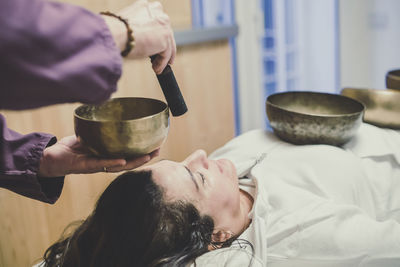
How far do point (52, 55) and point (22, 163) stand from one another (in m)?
0.56

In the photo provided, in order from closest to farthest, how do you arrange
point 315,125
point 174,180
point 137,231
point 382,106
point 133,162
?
point 133,162
point 137,231
point 174,180
point 315,125
point 382,106

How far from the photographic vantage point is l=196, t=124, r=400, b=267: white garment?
1.27 m

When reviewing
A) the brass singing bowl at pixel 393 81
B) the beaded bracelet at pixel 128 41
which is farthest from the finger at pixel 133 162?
the brass singing bowl at pixel 393 81

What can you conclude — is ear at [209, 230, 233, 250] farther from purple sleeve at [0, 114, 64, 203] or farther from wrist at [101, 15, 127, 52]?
wrist at [101, 15, 127, 52]

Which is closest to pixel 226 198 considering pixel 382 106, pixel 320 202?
pixel 320 202

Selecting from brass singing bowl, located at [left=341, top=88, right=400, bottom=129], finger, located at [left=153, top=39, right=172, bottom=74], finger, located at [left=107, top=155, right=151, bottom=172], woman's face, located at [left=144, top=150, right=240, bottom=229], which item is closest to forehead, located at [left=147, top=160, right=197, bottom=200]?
woman's face, located at [left=144, top=150, right=240, bottom=229]

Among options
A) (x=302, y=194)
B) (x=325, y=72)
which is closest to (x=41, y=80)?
(x=302, y=194)

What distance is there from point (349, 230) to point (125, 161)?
2.54 ft

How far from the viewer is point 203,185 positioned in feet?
4.67

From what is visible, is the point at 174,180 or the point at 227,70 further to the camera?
the point at 227,70

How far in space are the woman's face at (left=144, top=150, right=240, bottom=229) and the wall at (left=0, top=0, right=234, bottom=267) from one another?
610mm

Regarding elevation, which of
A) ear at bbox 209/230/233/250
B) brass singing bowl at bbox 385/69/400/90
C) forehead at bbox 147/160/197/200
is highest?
brass singing bowl at bbox 385/69/400/90

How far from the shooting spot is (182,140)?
2.40 m

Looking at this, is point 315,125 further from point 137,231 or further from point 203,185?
point 137,231
